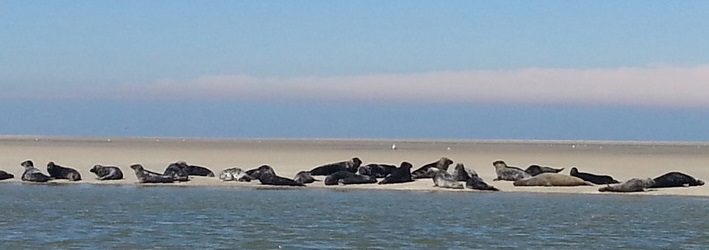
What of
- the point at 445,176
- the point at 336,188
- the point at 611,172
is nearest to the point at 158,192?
the point at 336,188

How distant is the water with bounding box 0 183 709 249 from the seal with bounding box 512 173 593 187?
1.92 m

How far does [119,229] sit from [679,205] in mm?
8840

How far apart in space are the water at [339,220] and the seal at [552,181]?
6.29 feet

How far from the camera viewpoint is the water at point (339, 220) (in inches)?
491

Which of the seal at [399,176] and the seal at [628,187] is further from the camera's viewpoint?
the seal at [399,176]

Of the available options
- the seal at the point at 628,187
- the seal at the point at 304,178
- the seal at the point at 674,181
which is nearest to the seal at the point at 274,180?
the seal at the point at 304,178

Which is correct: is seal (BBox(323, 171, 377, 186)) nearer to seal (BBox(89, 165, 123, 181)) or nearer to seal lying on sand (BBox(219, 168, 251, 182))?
seal lying on sand (BBox(219, 168, 251, 182))

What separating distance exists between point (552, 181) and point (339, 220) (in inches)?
301

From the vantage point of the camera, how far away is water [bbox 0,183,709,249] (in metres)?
12.5

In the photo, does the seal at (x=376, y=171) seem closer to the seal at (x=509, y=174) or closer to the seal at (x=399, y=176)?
the seal at (x=399, y=176)

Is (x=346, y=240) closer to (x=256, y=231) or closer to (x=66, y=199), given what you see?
(x=256, y=231)

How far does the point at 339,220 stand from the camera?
14.7 metres

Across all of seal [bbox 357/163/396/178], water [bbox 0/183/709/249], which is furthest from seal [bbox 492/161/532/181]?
water [bbox 0/183/709/249]

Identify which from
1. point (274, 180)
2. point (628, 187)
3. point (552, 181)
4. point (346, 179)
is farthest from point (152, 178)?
point (628, 187)
